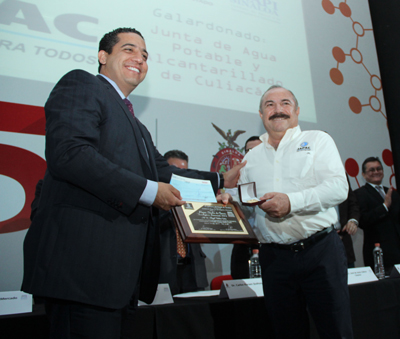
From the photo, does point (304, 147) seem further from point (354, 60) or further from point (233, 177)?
point (354, 60)

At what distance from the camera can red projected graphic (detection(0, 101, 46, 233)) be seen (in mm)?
2682

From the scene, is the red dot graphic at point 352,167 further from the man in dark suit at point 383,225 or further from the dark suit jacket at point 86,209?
the dark suit jacket at point 86,209

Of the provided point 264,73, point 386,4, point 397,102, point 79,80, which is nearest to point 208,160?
point 264,73

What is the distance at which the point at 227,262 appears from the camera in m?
3.61

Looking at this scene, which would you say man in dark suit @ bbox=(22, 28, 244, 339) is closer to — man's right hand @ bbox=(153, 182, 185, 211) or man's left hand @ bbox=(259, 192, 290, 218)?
man's right hand @ bbox=(153, 182, 185, 211)

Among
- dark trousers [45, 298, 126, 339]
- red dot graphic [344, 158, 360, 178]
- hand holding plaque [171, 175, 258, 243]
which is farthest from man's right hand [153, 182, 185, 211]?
red dot graphic [344, 158, 360, 178]

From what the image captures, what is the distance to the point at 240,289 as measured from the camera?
204 centimetres

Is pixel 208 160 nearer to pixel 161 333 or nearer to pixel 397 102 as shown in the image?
pixel 161 333

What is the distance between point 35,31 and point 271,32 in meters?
2.74

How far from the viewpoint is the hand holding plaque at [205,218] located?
4.87 feet

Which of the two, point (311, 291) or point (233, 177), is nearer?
point (311, 291)

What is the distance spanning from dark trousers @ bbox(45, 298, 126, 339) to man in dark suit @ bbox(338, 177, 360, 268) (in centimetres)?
288

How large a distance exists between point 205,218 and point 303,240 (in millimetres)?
502

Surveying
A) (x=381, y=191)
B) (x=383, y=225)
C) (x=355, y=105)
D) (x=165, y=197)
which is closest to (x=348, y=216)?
(x=383, y=225)
